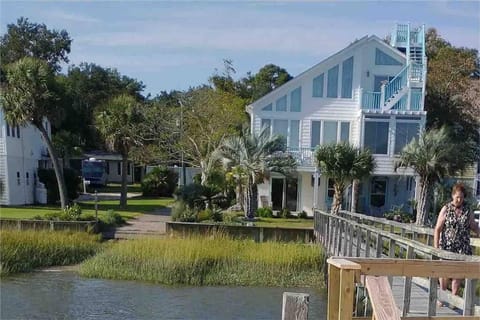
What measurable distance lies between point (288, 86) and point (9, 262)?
1510cm

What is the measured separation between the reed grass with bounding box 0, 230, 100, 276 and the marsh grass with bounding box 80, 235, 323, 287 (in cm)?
120

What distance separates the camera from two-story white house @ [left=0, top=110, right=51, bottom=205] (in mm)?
25906

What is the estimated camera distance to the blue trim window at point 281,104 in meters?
25.8

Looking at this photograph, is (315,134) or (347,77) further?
(315,134)

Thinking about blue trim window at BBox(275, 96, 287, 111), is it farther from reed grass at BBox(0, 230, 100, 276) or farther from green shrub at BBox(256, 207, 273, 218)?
reed grass at BBox(0, 230, 100, 276)

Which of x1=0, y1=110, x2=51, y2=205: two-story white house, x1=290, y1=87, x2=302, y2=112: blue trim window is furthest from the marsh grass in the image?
x1=0, y1=110, x2=51, y2=205: two-story white house

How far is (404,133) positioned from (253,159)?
7.92 meters

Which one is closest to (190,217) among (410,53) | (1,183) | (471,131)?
(1,183)

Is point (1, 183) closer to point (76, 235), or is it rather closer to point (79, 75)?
point (76, 235)

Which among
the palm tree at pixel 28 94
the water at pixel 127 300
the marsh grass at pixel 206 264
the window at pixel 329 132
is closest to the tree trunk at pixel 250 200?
the window at pixel 329 132

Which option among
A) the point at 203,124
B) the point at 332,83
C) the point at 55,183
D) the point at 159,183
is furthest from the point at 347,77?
the point at 159,183

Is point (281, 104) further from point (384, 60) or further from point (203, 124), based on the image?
point (203, 124)

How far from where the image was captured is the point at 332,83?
25.9 meters

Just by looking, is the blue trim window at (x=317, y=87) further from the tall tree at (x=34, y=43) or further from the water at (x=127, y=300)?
the tall tree at (x=34, y=43)
